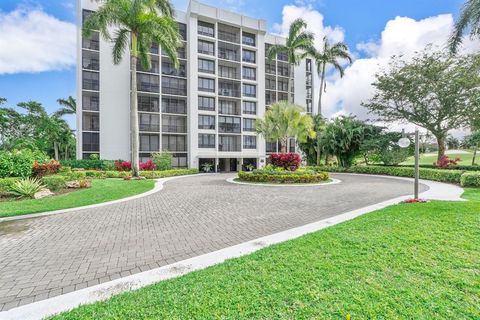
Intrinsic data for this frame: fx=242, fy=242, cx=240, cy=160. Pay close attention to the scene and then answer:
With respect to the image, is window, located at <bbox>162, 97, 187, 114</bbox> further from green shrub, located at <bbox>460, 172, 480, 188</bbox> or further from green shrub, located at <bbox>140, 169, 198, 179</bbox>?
green shrub, located at <bbox>460, 172, 480, 188</bbox>

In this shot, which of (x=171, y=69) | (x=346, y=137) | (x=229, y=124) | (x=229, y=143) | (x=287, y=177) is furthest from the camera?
(x=229, y=143)

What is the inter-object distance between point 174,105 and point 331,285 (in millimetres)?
32629

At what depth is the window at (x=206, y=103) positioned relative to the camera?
3300 centimetres

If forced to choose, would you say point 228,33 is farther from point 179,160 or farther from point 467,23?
point 467,23

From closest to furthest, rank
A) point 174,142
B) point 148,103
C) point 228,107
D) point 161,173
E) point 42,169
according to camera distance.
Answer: point 42,169
point 161,173
point 148,103
point 174,142
point 228,107

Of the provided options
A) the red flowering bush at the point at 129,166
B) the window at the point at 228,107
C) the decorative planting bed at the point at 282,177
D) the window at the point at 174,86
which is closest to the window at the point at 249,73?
the window at the point at 228,107

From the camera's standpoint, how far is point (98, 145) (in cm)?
2938

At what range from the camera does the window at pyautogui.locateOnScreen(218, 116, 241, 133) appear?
33875 millimetres

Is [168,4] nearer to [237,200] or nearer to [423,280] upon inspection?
[237,200]

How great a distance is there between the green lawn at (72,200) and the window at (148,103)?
19.3 m

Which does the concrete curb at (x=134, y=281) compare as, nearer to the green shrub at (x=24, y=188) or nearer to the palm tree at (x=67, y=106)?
the green shrub at (x=24, y=188)

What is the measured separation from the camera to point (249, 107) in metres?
36.3

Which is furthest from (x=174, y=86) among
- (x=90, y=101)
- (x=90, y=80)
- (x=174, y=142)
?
(x=90, y=101)

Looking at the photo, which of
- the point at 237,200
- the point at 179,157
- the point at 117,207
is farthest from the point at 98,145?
the point at 237,200
